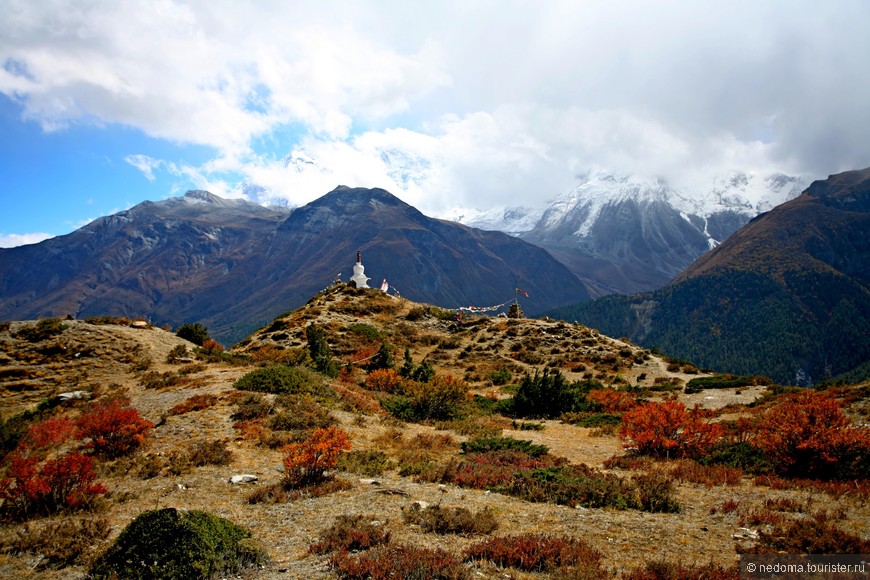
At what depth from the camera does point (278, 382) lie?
68.5ft

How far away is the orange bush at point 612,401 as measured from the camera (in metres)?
24.8

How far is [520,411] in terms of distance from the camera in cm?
2541

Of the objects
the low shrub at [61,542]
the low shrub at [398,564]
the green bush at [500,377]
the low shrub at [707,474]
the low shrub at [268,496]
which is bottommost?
the green bush at [500,377]

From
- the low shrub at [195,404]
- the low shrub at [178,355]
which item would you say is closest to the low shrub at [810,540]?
the low shrub at [195,404]

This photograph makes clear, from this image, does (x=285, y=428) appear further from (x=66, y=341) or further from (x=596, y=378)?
(x=596, y=378)

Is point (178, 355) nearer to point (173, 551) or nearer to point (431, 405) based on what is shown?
point (431, 405)

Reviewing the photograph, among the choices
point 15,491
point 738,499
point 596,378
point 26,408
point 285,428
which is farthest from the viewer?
point 596,378

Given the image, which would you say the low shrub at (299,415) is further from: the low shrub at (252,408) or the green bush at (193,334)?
the green bush at (193,334)

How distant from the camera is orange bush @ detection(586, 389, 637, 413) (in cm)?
2478

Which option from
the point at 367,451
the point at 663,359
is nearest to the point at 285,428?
the point at 367,451

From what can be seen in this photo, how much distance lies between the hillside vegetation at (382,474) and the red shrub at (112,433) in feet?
0.19

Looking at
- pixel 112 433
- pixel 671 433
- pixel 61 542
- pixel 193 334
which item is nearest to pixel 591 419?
pixel 671 433

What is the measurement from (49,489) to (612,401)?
2457 centimetres

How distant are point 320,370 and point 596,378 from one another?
2163cm
